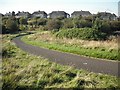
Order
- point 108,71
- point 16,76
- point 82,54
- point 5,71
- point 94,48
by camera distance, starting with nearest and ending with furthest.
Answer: point 16,76 < point 5,71 < point 108,71 < point 82,54 < point 94,48

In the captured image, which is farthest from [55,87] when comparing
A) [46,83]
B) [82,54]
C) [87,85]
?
[82,54]

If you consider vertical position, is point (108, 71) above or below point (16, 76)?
below

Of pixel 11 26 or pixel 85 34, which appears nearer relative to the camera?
pixel 85 34

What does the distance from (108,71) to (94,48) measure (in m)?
8.05

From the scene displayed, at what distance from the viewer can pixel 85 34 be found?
30.2 meters

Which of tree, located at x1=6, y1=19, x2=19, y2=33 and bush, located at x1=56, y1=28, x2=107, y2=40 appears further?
tree, located at x1=6, y1=19, x2=19, y2=33

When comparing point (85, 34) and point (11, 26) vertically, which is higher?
point (11, 26)

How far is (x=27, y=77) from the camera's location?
888 centimetres

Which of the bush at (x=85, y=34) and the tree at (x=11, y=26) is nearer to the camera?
the bush at (x=85, y=34)

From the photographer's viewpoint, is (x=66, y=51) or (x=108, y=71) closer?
(x=108, y=71)

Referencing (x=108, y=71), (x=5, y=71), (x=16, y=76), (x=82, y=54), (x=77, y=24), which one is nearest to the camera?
(x=16, y=76)

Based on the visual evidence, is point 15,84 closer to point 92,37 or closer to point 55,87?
point 55,87

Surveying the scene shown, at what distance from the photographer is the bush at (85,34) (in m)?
29.4

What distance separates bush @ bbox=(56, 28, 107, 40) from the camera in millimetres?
29362
